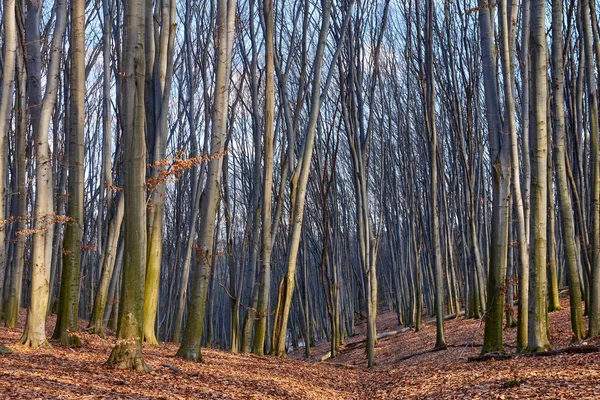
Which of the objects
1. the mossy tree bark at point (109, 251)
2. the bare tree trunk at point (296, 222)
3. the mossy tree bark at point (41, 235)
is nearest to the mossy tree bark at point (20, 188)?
the mossy tree bark at point (109, 251)

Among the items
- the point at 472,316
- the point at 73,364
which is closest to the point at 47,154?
the point at 73,364

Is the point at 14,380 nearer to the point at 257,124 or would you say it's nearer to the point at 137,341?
the point at 137,341

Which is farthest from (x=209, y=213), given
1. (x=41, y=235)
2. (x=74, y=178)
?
(x=41, y=235)

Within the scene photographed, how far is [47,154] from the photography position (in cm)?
852

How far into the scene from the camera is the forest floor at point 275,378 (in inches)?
219

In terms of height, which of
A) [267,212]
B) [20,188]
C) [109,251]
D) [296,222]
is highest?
[20,188]

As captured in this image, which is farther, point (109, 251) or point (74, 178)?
point (109, 251)

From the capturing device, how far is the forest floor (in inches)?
219

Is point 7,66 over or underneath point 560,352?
over

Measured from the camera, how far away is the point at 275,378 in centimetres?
869

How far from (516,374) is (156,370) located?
4.20 m

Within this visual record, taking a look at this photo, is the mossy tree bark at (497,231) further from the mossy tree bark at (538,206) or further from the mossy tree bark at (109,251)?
the mossy tree bark at (109,251)

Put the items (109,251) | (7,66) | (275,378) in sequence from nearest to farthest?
(7,66)
(275,378)
(109,251)

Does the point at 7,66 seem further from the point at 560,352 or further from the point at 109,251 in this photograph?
the point at 560,352
